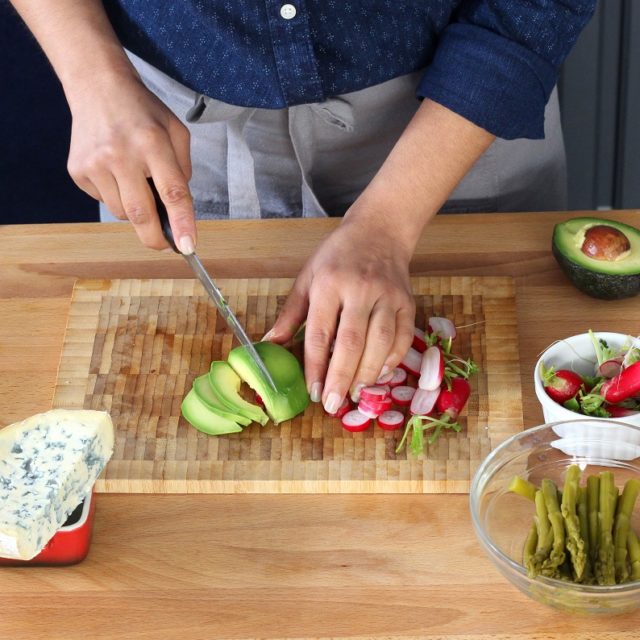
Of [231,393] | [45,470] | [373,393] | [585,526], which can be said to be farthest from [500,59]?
[45,470]

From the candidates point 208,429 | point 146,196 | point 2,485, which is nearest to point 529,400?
point 208,429

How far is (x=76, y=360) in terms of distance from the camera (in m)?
1.79

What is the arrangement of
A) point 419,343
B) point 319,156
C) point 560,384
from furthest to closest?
point 319,156, point 419,343, point 560,384

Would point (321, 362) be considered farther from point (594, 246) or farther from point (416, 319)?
point (594, 246)

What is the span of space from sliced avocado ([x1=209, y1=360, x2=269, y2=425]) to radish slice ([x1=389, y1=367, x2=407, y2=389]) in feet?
0.67

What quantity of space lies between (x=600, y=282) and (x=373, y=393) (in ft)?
1.43

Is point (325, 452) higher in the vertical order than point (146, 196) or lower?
lower

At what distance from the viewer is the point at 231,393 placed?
5.45 ft

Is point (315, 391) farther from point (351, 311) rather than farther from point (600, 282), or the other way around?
point (600, 282)

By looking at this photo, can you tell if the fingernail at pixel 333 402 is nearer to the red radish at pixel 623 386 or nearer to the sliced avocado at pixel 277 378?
the sliced avocado at pixel 277 378

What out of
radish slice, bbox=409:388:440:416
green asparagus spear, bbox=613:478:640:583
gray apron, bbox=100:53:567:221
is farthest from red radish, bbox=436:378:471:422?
gray apron, bbox=100:53:567:221

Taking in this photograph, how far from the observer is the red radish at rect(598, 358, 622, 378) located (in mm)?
1584

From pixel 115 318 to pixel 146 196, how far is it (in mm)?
279

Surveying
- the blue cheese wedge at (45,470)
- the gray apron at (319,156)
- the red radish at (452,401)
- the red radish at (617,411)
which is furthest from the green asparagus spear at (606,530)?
the gray apron at (319,156)
